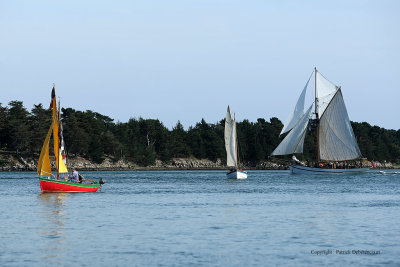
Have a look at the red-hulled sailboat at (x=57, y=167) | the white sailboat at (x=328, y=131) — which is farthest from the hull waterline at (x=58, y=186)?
the white sailboat at (x=328, y=131)

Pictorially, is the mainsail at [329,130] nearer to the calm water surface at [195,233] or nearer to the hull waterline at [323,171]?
the hull waterline at [323,171]

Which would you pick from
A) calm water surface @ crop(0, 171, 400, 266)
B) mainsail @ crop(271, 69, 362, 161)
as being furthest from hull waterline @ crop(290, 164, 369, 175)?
calm water surface @ crop(0, 171, 400, 266)

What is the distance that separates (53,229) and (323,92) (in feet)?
310

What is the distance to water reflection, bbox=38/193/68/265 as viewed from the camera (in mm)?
27250

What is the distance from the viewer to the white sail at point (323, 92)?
121m

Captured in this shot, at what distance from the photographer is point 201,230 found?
34.9 m

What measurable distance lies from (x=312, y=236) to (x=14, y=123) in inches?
5676

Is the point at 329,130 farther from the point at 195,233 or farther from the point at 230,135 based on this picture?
the point at 195,233

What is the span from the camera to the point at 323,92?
407ft

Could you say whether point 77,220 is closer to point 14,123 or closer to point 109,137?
point 14,123

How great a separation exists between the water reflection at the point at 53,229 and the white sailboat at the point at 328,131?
2686 inches

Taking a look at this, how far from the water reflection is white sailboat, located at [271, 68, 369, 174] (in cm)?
6822

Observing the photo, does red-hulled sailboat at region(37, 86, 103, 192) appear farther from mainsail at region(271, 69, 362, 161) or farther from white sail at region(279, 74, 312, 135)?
mainsail at region(271, 69, 362, 161)

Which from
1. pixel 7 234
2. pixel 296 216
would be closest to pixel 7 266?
pixel 7 234
